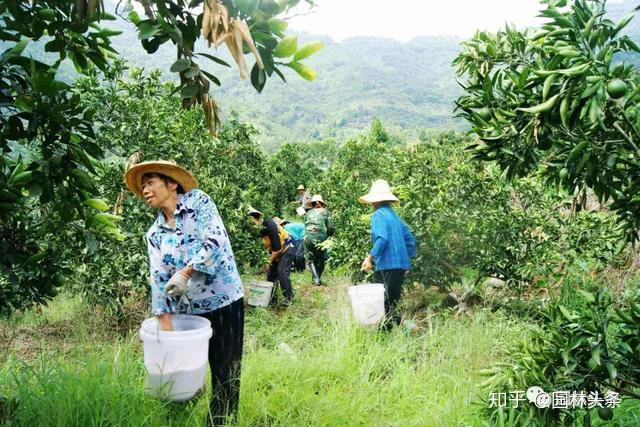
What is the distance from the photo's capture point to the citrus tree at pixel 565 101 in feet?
5.62

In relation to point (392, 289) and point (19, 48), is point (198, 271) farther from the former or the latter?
point (392, 289)

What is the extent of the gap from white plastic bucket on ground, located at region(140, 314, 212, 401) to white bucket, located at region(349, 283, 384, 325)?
2.18 metres

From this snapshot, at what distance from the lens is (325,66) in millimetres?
138250

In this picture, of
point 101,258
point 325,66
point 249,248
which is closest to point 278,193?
point 249,248

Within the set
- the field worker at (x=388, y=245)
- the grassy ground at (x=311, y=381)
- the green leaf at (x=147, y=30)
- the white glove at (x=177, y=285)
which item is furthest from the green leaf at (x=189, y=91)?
the field worker at (x=388, y=245)

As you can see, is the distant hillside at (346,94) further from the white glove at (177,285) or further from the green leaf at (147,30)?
the green leaf at (147,30)

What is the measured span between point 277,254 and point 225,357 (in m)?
4.19

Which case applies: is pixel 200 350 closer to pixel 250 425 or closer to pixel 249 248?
pixel 250 425

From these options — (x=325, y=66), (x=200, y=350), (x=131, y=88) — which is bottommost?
(x=200, y=350)

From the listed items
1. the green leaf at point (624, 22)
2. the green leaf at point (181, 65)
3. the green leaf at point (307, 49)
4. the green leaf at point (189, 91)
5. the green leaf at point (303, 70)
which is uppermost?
the green leaf at point (624, 22)

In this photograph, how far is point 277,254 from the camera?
7133 mm

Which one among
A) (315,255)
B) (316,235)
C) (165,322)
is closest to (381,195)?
(165,322)

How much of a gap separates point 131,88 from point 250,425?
401 cm

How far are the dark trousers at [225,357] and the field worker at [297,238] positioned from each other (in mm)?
4981
